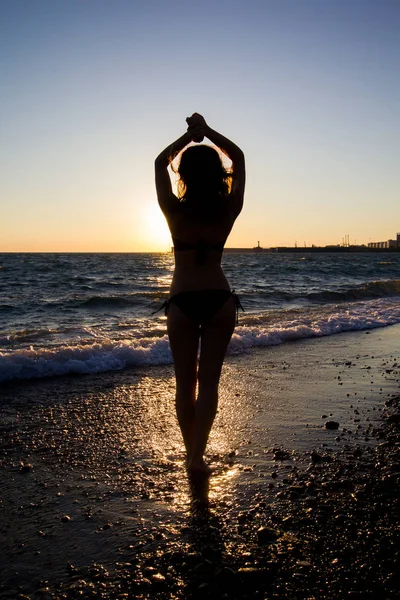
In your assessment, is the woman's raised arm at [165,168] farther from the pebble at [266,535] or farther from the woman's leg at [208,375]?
the pebble at [266,535]

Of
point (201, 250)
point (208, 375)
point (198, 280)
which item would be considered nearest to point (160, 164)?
point (201, 250)

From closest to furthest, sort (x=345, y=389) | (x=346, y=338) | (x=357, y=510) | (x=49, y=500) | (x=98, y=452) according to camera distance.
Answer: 1. (x=357, y=510)
2. (x=49, y=500)
3. (x=98, y=452)
4. (x=345, y=389)
5. (x=346, y=338)

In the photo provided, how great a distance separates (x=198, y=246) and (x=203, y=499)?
146cm

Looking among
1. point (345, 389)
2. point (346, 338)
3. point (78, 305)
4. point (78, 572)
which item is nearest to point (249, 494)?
point (78, 572)

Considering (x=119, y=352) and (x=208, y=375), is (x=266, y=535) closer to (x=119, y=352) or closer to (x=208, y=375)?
(x=208, y=375)

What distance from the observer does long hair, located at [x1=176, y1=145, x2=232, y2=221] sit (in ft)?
9.71

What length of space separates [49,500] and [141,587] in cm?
108

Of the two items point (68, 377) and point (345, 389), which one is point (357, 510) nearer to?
point (345, 389)

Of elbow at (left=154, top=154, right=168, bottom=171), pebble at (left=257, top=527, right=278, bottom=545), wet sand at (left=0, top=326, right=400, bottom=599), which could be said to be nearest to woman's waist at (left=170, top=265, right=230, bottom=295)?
elbow at (left=154, top=154, right=168, bottom=171)

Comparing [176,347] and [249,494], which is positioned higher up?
[176,347]

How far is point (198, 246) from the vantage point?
3.04 metres

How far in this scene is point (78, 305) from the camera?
18.2m

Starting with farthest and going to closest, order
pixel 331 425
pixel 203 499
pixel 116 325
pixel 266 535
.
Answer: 1. pixel 116 325
2. pixel 331 425
3. pixel 203 499
4. pixel 266 535

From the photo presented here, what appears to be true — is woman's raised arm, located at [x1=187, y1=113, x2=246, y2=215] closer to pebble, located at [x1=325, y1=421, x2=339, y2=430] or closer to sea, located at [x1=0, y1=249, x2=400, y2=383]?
pebble, located at [x1=325, y1=421, x2=339, y2=430]
